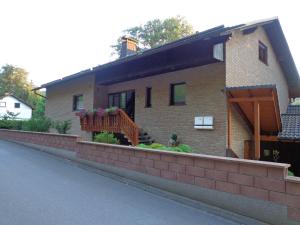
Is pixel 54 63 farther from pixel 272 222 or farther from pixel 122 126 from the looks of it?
pixel 272 222

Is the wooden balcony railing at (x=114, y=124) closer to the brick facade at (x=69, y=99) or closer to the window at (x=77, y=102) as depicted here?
the brick facade at (x=69, y=99)

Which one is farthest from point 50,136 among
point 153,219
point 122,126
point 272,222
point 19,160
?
point 272,222

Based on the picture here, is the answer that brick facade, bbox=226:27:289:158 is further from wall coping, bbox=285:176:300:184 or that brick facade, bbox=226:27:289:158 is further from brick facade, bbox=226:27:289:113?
wall coping, bbox=285:176:300:184

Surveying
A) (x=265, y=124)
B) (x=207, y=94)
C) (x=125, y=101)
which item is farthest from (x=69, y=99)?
(x=265, y=124)

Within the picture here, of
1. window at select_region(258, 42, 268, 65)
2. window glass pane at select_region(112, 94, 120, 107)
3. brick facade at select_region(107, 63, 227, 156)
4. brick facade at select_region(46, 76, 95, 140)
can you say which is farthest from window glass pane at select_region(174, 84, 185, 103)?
brick facade at select_region(46, 76, 95, 140)

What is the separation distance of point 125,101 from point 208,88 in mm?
5715

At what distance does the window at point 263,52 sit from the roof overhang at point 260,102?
3.94 meters

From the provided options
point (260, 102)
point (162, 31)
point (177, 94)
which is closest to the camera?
point (260, 102)

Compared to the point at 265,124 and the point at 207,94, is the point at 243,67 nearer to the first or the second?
the point at 207,94

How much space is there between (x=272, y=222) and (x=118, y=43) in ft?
123

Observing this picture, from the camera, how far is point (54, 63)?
52.8m

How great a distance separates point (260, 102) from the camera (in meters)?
10.1

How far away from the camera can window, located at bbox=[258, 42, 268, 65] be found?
14023mm

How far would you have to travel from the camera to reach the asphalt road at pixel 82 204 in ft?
15.1
